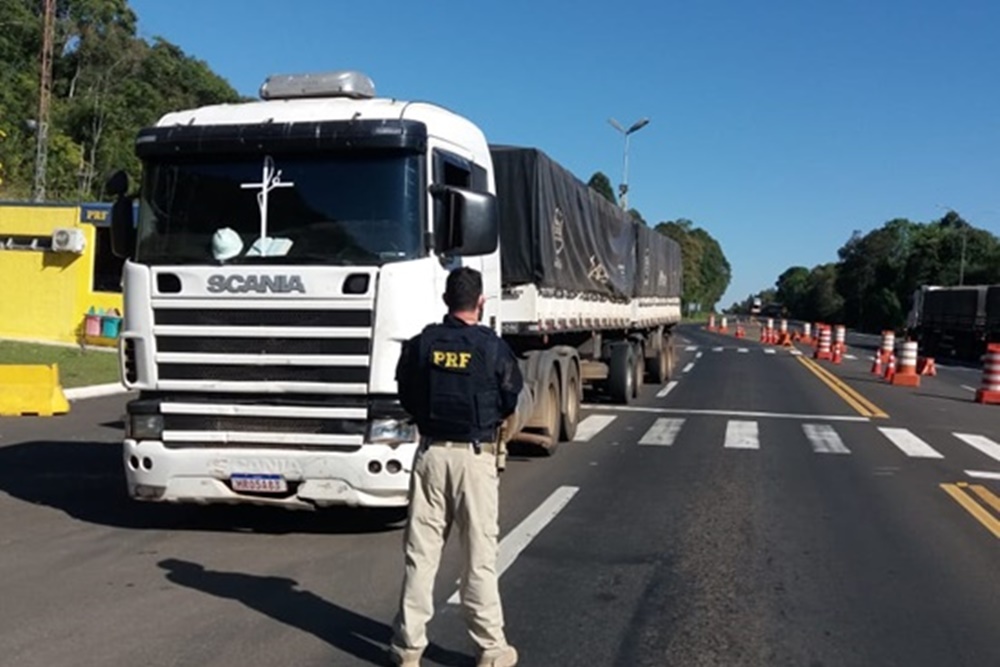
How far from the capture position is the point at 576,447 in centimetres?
1247

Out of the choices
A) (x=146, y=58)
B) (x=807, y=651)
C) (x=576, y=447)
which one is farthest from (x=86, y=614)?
(x=146, y=58)

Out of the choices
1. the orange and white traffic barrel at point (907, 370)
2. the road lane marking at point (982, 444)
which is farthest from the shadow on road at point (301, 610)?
the orange and white traffic barrel at point (907, 370)

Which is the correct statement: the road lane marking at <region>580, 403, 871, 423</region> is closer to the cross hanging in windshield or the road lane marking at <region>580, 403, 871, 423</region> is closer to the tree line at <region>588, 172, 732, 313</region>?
the cross hanging in windshield

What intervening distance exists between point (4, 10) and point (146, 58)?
31.9ft

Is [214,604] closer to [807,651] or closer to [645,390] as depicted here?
[807,651]

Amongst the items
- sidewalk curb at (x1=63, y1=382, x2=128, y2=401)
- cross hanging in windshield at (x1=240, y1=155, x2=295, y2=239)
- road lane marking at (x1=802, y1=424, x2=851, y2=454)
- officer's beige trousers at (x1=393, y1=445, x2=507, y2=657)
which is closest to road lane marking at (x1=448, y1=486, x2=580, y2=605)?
officer's beige trousers at (x1=393, y1=445, x2=507, y2=657)

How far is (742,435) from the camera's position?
14.1 metres

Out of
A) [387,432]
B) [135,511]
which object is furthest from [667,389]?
[387,432]

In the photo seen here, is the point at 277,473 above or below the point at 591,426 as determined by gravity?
above

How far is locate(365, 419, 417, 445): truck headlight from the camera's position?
682 centimetres

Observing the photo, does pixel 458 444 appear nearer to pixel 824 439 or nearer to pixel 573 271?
pixel 573 271

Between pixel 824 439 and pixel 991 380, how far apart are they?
32.0ft

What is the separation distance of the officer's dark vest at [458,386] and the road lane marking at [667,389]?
15.4m

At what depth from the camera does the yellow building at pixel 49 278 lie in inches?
1057
